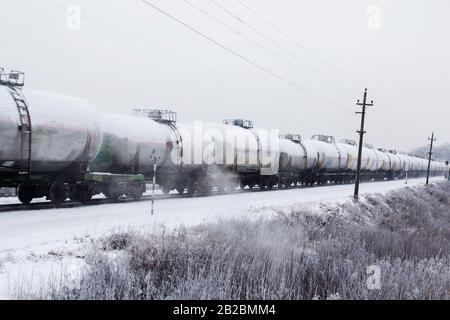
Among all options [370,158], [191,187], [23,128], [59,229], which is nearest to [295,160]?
[191,187]

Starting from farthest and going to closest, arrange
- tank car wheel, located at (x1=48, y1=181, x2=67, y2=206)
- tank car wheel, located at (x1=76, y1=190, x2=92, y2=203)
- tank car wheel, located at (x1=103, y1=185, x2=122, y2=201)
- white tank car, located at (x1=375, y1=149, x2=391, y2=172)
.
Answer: white tank car, located at (x1=375, y1=149, x2=391, y2=172) < tank car wheel, located at (x1=103, y1=185, x2=122, y2=201) < tank car wheel, located at (x1=76, y1=190, x2=92, y2=203) < tank car wheel, located at (x1=48, y1=181, x2=67, y2=206)

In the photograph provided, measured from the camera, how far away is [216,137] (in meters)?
24.4

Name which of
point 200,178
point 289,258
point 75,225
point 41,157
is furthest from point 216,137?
point 289,258

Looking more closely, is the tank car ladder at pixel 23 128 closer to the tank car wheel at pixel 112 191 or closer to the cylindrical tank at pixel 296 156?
the tank car wheel at pixel 112 191

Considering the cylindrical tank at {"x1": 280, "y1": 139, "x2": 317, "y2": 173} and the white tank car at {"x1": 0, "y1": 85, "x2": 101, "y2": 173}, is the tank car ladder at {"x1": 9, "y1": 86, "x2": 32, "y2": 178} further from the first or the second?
the cylindrical tank at {"x1": 280, "y1": 139, "x2": 317, "y2": 173}

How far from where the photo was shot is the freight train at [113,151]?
13.9 m

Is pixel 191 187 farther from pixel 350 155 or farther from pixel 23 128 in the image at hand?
pixel 350 155

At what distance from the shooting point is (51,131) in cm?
1458

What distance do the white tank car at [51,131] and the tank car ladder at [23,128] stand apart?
9 cm

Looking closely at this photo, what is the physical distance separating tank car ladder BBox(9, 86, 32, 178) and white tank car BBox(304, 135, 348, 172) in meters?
26.1

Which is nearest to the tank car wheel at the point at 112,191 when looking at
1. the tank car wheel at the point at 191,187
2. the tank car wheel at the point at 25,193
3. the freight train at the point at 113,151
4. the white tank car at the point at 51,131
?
the freight train at the point at 113,151

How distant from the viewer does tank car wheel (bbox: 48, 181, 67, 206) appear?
1534 centimetres

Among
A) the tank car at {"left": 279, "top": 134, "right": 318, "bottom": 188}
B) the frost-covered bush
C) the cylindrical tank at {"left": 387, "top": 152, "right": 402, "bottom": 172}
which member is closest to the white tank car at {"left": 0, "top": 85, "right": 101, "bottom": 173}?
the frost-covered bush
